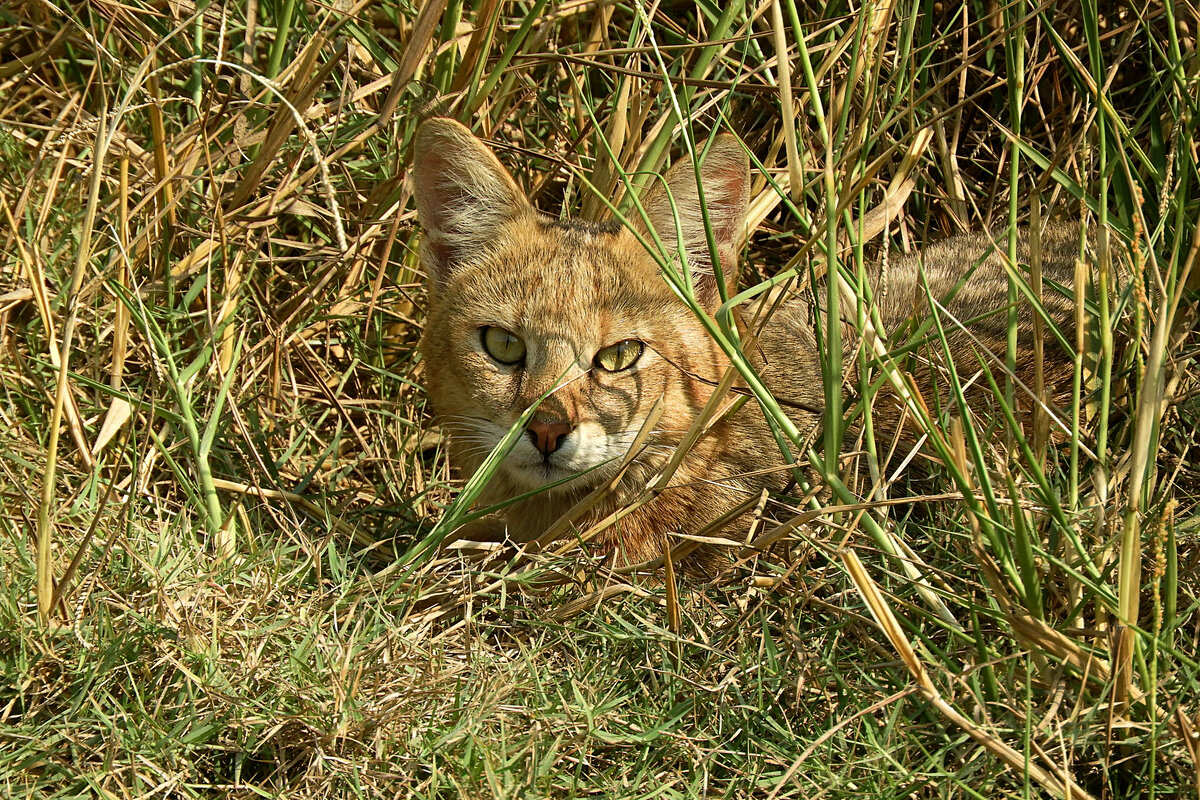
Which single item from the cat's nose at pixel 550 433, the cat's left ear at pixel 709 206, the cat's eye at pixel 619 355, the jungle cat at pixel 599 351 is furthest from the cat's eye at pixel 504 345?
the cat's left ear at pixel 709 206

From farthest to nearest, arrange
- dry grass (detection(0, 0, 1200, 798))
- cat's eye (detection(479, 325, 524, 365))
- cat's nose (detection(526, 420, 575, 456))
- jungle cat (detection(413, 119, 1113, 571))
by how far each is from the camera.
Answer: cat's eye (detection(479, 325, 524, 365)), jungle cat (detection(413, 119, 1113, 571)), cat's nose (detection(526, 420, 575, 456)), dry grass (detection(0, 0, 1200, 798))

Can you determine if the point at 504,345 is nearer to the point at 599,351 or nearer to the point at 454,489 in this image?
the point at 599,351

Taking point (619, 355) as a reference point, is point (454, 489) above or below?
below

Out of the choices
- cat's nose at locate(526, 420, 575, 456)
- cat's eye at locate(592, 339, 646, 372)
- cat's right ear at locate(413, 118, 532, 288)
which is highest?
cat's right ear at locate(413, 118, 532, 288)

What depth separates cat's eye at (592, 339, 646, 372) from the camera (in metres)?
2.89

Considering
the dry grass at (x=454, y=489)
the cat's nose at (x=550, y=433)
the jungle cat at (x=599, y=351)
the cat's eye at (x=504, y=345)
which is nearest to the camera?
the dry grass at (x=454, y=489)

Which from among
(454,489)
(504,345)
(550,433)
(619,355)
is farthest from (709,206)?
(454,489)

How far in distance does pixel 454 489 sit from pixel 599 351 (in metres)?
0.71

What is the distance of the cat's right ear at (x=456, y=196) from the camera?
3000 mm

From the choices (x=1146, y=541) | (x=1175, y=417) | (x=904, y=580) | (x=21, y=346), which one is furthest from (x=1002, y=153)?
(x=21, y=346)

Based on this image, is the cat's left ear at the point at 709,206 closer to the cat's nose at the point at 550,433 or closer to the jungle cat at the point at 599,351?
the jungle cat at the point at 599,351

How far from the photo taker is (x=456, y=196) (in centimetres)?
316

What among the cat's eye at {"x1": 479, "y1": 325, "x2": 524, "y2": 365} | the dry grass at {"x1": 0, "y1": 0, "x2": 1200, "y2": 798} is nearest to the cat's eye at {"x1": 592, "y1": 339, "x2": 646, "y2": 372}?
the cat's eye at {"x1": 479, "y1": 325, "x2": 524, "y2": 365}

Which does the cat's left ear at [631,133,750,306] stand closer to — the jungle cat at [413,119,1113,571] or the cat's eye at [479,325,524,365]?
the jungle cat at [413,119,1113,571]
